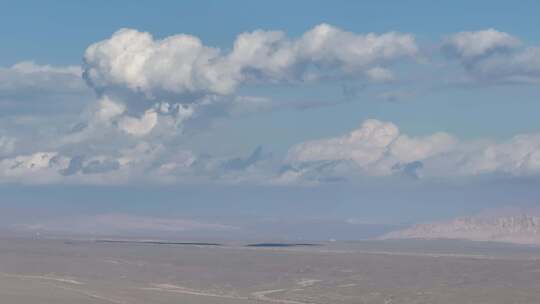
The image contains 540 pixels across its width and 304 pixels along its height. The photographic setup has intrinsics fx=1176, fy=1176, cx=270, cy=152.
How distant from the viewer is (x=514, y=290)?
14012 centimetres

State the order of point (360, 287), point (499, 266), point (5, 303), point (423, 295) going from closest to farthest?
point (5, 303) → point (423, 295) → point (360, 287) → point (499, 266)

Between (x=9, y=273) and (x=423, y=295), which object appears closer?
(x=423, y=295)

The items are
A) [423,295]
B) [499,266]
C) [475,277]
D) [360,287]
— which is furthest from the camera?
[499,266]

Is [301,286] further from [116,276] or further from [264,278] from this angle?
[116,276]

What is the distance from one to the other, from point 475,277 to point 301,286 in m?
28.6

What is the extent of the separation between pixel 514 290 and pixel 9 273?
246ft

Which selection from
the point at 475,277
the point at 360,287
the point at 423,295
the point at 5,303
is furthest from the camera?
the point at 475,277

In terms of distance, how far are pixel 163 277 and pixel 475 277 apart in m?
44.7

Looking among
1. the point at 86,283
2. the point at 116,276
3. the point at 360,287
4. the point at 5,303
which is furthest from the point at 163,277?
the point at 5,303

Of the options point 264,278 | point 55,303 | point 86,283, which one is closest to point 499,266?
point 264,278

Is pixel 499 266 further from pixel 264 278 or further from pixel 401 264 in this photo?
pixel 264 278

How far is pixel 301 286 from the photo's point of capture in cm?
15425

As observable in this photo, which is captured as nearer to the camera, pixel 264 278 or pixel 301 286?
pixel 301 286

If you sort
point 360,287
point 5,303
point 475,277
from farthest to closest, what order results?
point 475,277 < point 360,287 < point 5,303
